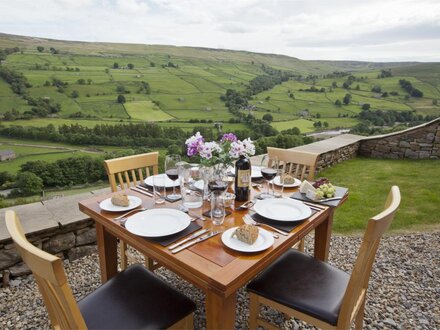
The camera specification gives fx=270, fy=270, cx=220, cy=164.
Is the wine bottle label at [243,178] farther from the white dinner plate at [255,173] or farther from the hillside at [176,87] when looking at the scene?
the hillside at [176,87]

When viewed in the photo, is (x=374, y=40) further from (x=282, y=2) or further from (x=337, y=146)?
(x=282, y=2)

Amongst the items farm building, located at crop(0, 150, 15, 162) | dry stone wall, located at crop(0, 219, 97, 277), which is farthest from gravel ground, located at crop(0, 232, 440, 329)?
farm building, located at crop(0, 150, 15, 162)

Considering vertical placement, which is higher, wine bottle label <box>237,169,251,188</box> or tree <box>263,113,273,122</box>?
wine bottle label <box>237,169,251,188</box>

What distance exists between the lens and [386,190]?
444 centimetres

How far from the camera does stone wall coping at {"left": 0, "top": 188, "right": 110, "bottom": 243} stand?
7.41 ft

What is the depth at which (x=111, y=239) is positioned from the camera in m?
1.94

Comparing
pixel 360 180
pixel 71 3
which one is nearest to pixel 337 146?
pixel 360 180

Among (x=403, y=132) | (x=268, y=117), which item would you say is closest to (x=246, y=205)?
(x=268, y=117)

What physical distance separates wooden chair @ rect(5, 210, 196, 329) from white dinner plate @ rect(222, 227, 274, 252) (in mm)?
404

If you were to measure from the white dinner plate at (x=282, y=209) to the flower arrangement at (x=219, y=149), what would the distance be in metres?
0.34

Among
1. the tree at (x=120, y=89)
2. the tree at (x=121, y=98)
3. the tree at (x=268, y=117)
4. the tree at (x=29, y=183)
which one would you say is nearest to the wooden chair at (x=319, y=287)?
the tree at (x=29, y=183)

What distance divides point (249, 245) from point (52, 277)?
79 centimetres

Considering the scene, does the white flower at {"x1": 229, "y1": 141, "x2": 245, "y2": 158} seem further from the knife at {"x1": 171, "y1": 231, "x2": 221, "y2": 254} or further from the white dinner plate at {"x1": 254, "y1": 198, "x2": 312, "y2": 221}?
the knife at {"x1": 171, "y1": 231, "x2": 221, "y2": 254}

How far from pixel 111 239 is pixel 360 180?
4457 mm
